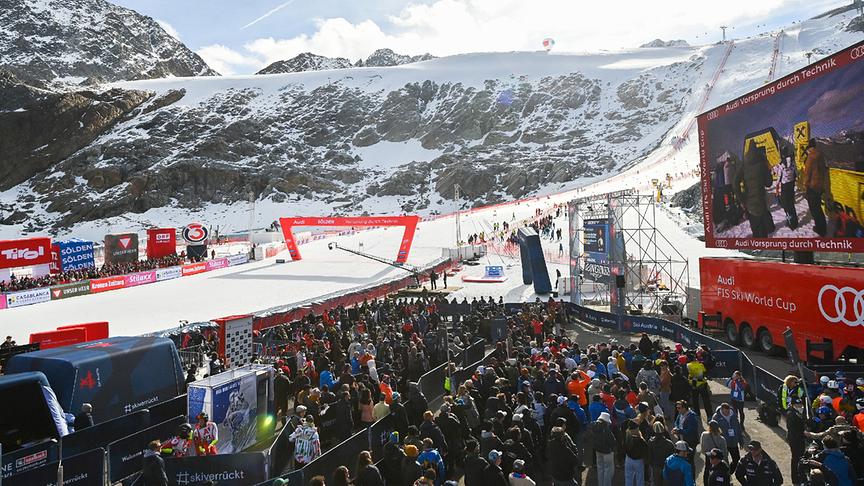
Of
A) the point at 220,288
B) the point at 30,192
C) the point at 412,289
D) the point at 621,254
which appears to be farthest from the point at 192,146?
the point at 621,254

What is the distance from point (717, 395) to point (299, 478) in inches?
416

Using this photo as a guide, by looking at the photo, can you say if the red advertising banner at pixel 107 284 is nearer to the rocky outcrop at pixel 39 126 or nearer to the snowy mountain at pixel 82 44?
the rocky outcrop at pixel 39 126

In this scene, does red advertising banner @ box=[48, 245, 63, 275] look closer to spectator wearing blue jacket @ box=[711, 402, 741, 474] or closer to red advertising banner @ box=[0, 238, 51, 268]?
red advertising banner @ box=[0, 238, 51, 268]

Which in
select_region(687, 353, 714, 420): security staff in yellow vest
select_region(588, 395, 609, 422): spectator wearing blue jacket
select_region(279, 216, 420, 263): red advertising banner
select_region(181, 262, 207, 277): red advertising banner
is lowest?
select_region(687, 353, 714, 420): security staff in yellow vest

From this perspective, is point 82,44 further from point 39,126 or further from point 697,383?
point 697,383

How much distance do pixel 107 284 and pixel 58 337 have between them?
20.6 m

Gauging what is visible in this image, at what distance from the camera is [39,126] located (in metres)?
104

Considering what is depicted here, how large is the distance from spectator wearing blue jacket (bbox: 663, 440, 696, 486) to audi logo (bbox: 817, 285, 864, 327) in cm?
961

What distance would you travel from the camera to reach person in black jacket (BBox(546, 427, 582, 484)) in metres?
7.38

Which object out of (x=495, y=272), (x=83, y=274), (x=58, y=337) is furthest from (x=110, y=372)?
(x=83, y=274)

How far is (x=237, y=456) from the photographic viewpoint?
8008mm

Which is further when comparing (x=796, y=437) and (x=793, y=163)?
(x=793, y=163)

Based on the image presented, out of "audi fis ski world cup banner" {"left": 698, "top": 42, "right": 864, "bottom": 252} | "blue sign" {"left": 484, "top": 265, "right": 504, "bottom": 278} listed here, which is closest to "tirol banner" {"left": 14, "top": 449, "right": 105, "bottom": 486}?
"audi fis ski world cup banner" {"left": 698, "top": 42, "right": 864, "bottom": 252}

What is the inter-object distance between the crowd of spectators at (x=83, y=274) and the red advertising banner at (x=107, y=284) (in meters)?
1.51
